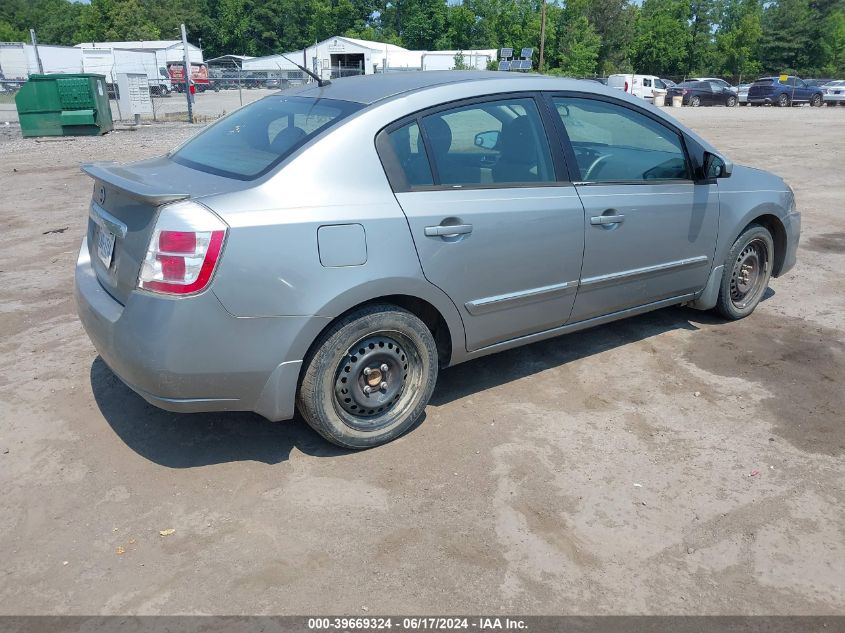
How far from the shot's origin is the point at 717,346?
4.93m

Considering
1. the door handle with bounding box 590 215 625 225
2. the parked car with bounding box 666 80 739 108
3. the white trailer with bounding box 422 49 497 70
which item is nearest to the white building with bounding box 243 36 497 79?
the white trailer with bounding box 422 49 497 70

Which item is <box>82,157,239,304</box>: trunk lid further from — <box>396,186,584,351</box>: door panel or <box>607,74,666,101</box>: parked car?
<box>607,74,666,101</box>: parked car

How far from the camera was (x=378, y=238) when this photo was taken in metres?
3.26

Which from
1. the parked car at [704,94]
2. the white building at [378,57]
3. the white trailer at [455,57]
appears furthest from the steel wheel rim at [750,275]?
the white trailer at [455,57]

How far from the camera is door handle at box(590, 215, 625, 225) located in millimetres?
4047

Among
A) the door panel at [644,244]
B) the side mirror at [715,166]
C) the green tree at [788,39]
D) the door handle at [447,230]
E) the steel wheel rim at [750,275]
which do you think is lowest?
the steel wheel rim at [750,275]

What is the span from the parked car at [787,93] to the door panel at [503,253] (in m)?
42.7

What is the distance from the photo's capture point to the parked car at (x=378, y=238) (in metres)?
3.02

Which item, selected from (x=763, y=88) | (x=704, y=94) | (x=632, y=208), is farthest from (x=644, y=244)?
(x=763, y=88)

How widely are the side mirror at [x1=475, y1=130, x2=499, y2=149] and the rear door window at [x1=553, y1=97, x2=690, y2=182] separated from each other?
436 millimetres

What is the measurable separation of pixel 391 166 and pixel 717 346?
287 cm

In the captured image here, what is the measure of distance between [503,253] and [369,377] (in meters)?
0.97

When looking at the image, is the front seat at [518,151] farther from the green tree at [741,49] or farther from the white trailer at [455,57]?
the green tree at [741,49]

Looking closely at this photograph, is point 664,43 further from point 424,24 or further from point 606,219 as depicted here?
point 606,219
